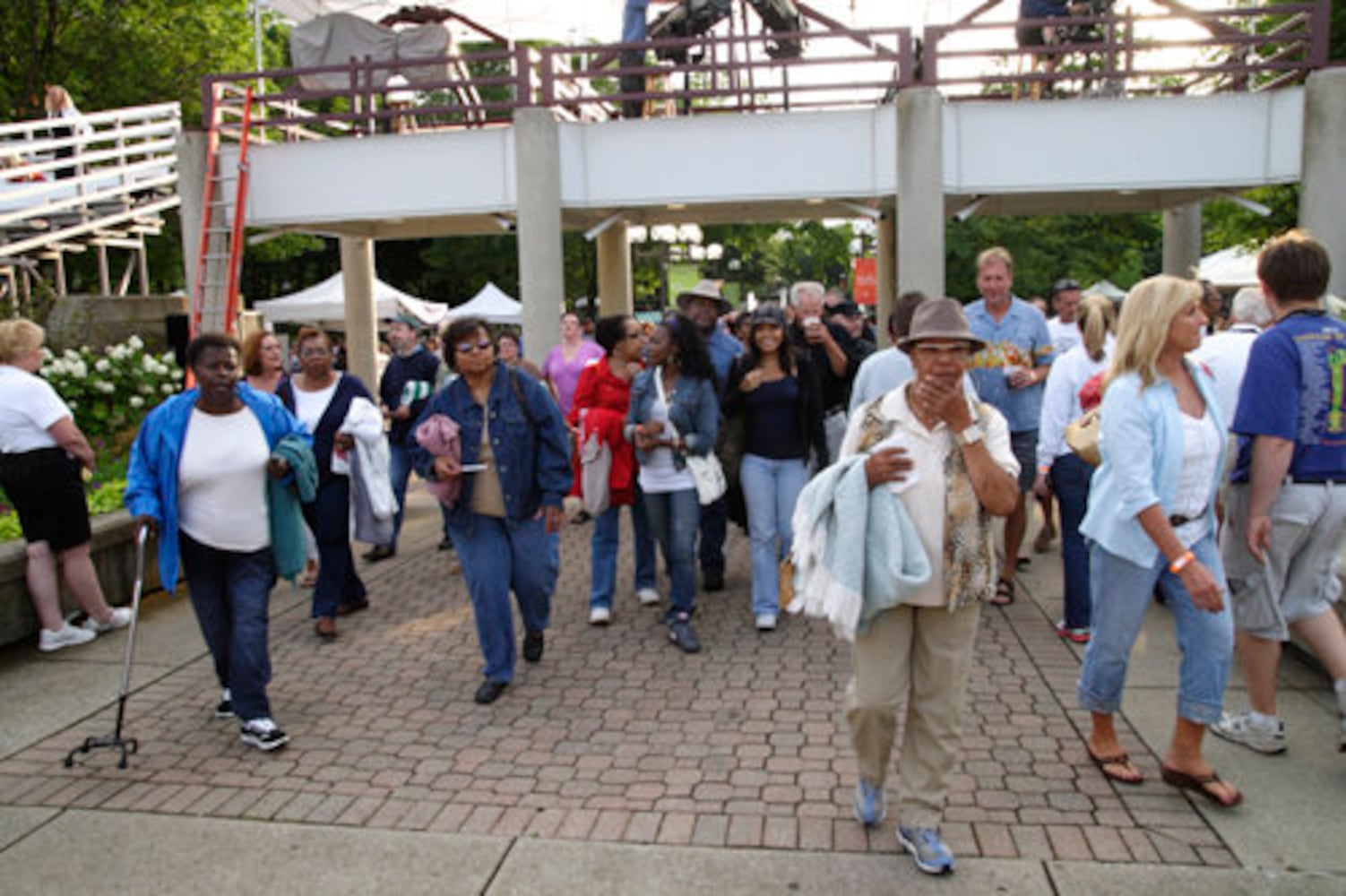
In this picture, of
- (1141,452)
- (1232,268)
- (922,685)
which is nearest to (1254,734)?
(1141,452)

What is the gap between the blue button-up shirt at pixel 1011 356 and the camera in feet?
21.6

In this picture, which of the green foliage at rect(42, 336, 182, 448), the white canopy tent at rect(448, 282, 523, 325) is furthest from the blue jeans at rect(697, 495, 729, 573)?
the white canopy tent at rect(448, 282, 523, 325)

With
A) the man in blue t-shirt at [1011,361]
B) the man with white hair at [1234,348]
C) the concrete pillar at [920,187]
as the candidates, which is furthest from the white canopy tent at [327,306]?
the man with white hair at [1234,348]

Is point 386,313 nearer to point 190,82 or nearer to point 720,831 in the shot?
point 190,82

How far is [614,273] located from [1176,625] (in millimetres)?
14072

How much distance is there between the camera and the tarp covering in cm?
1471

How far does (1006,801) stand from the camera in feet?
13.3

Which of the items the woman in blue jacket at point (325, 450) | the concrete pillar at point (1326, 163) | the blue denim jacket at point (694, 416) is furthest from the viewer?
the concrete pillar at point (1326, 163)

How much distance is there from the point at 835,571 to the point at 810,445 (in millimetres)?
2974

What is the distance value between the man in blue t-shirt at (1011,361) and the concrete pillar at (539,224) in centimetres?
661

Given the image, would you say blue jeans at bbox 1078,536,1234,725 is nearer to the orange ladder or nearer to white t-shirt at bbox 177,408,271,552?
white t-shirt at bbox 177,408,271,552

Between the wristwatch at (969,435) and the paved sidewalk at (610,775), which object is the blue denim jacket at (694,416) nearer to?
the paved sidewalk at (610,775)

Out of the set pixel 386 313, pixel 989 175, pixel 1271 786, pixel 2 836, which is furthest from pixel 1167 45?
pixel 386 313

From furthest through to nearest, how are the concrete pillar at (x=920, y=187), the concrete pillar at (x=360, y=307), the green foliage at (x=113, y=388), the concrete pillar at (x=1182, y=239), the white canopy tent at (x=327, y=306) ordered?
the white canopy tent at (x=327, y=306)
the concrete pillar at (x=360, y=307)
the concrete pillar at (x=1182, y=239)
the concrete pillar at (x=920, y=187)
the green foliage at (x=113, y=388)
